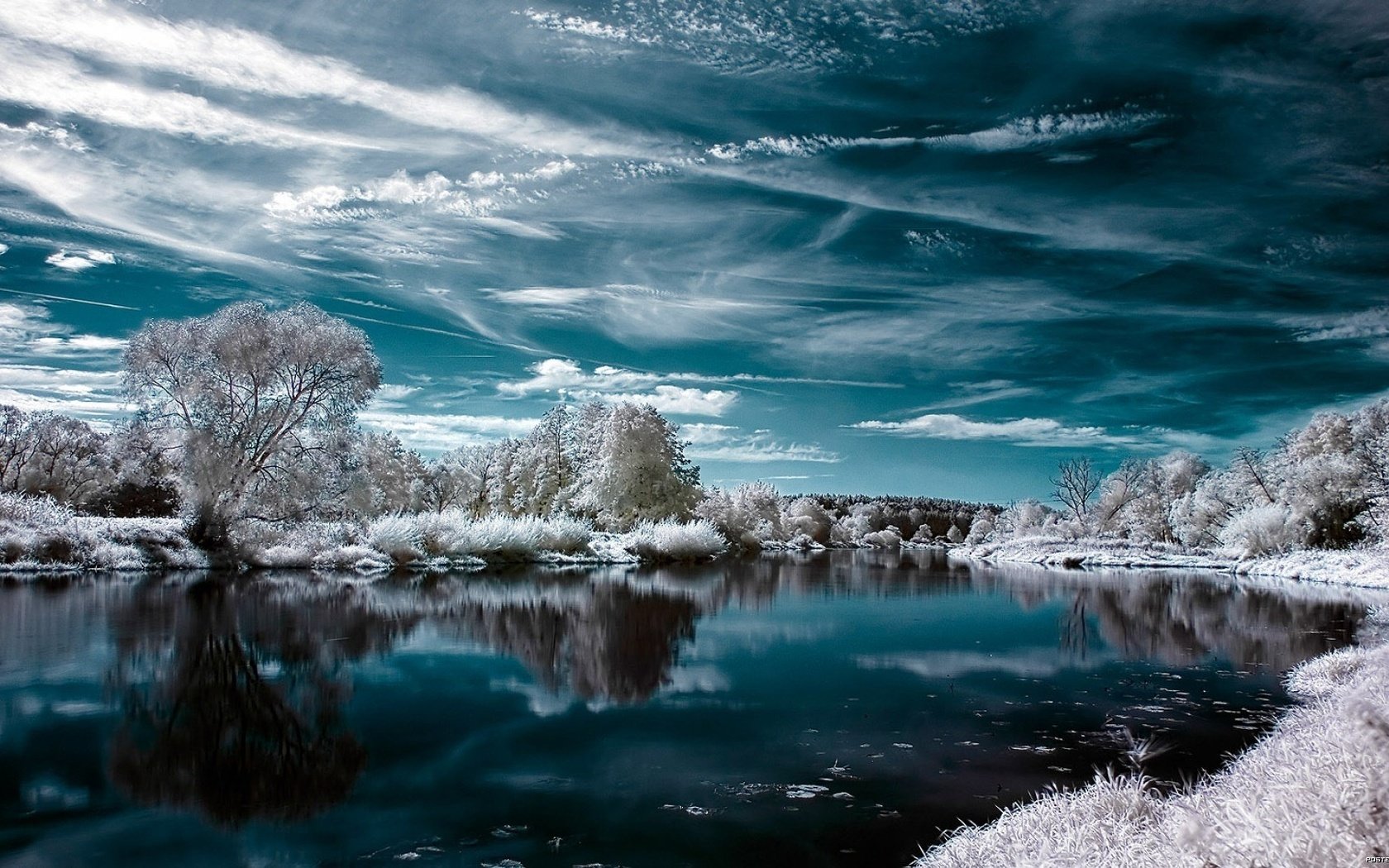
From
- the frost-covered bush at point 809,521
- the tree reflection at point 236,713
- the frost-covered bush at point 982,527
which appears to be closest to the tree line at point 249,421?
the tree reflection at point 236,713

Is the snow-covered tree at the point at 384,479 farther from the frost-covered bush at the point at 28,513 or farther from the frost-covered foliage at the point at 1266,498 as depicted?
the frost-covered foliage at the point at 1266,498

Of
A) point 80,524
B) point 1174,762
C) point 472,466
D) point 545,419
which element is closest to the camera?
point 1174,762

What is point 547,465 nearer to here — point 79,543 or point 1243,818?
point 79,543

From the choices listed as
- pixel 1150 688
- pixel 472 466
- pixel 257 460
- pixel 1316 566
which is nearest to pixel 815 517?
pixel 472 466

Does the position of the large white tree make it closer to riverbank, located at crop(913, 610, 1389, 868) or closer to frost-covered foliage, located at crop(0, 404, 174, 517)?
frost-covered foliage, located at crop(0, 404, 174, 517)

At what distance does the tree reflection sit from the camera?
615 cm

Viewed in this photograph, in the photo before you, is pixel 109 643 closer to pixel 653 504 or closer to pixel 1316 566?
pixel 653 504

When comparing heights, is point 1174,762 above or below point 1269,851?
below

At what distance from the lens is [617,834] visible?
558 centimetres

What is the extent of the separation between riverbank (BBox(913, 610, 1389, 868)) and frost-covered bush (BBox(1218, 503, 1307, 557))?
4850 cm

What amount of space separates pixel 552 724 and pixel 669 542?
1195 inches

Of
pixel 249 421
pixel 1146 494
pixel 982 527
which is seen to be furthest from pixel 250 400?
pixel 982 527

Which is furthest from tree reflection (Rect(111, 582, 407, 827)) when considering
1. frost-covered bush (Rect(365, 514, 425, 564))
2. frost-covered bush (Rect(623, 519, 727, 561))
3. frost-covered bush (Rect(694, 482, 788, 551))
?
frost-covered bush (Rect(694, 482, 788, 551))

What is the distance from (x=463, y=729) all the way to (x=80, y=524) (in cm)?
2167
